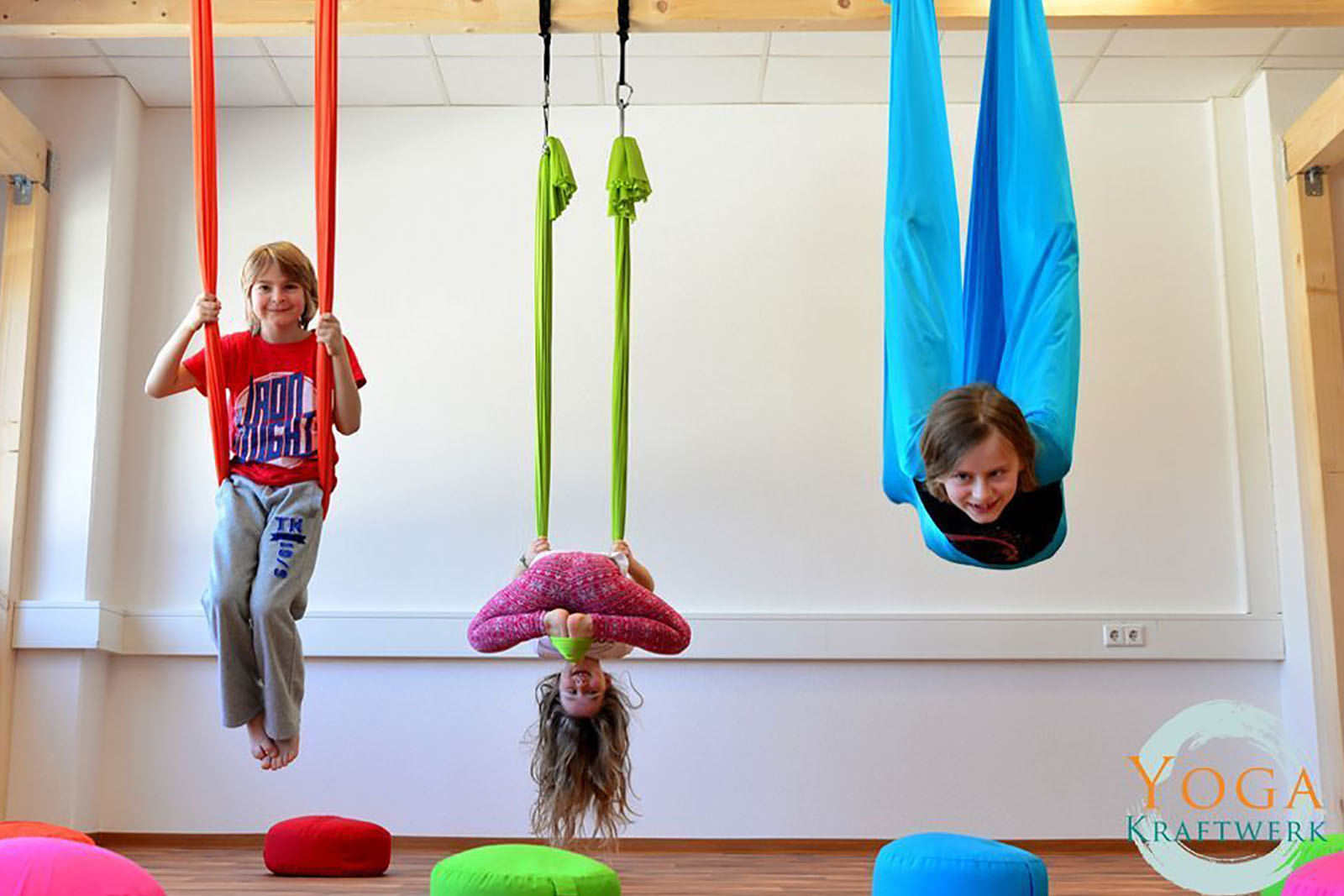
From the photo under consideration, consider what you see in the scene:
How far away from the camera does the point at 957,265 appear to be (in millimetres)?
3293

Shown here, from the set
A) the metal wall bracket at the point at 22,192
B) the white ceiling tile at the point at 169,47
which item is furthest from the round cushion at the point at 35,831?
the white ceiling tile at the point at 169,47

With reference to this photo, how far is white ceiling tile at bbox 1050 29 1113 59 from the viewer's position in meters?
5.34

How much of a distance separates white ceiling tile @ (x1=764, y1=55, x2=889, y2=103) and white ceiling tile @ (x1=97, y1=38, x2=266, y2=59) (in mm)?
1977

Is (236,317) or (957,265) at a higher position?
(236,317)

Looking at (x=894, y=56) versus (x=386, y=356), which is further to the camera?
(x=386, y=356)

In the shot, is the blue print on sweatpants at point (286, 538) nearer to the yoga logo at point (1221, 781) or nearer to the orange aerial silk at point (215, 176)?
the orange aerial silk at point (215, 176)

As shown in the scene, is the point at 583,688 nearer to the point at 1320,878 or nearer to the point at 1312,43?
the point at 1320,878

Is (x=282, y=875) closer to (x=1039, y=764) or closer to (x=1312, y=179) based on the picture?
(x=1039, y=764)

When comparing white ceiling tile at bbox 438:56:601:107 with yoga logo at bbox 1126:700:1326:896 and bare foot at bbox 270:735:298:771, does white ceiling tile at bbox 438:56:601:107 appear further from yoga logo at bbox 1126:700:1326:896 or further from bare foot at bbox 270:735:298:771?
yoga logo at bbox 1126:700:1326:896

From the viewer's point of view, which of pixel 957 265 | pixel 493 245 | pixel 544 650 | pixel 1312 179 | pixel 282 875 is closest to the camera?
pixel 957 265

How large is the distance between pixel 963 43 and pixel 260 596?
11.5 feet

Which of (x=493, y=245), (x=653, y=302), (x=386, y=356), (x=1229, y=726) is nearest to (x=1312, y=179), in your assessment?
(x=1229, y=726)

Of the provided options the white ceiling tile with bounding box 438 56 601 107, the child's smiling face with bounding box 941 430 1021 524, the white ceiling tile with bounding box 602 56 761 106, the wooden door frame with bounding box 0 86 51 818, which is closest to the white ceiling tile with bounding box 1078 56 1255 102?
the white ceiling tile with bounding box 602 56 761 106

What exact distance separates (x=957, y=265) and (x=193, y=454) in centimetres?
355
